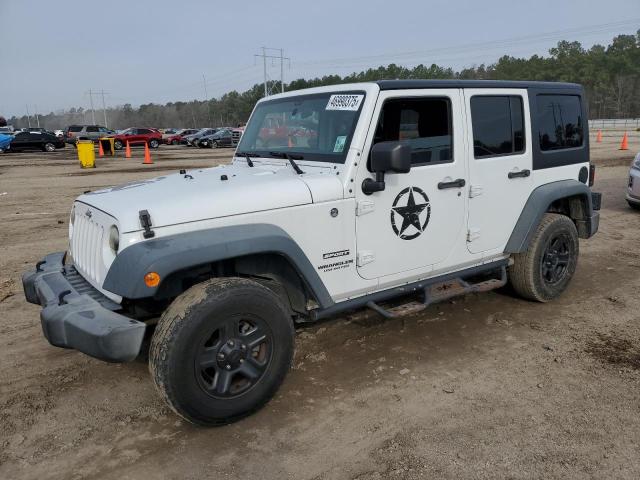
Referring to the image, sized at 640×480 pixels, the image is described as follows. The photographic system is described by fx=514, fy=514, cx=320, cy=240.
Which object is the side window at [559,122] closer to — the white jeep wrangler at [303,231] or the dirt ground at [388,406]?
the white jeep wrangler at [303,231]

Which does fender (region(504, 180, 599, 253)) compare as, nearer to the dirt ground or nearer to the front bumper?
the dirt ground

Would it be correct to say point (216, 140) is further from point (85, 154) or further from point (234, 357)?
point (234, 357)

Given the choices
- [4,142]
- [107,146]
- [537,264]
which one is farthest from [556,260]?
[4,142]

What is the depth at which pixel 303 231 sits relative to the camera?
3217mm

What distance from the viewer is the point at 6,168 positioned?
20.6 meters

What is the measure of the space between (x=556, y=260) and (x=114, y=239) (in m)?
3.96

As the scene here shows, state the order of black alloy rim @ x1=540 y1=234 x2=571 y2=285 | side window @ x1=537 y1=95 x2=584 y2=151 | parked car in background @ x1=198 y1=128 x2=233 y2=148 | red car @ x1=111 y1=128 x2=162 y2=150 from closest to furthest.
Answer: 1. side window @ x1=537 y1=95 x2=584 y2=151
2. black alloy rim @ x1=540 y1=234 x2=571 y2=285
3. red car @ x1=111 y1=128 x2=162 y2=150
4. parked car in background @ x1=198 y1=128 x2=233 y2=148

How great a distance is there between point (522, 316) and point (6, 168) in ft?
71.6

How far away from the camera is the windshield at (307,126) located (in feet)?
11.5

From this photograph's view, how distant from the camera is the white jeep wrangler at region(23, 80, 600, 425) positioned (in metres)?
2.80

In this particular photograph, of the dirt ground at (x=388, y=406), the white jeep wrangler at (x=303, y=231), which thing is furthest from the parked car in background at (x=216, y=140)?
the white jeep wrangler at (x=303, y=231)

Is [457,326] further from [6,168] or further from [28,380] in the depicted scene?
[6,168]

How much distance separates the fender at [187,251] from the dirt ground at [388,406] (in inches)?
36.6

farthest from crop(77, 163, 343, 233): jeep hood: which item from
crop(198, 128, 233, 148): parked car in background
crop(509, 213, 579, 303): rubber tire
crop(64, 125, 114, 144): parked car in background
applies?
crop(64, 125, 114, 144): parked car in background
